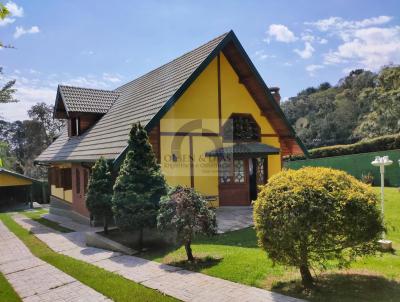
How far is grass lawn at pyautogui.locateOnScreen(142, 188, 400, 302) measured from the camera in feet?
18.8

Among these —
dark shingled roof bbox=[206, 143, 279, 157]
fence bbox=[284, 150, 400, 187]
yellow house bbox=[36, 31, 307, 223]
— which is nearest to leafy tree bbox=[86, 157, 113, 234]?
yellow house bbox=[36, 31, 307, 223]

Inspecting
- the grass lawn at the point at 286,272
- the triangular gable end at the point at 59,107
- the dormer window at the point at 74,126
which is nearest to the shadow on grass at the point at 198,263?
the grass lawn at the point at 286,272

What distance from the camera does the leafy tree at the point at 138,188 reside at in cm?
972

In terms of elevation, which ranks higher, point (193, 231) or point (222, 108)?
point (222, 108)

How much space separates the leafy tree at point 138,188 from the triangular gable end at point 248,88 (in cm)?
207

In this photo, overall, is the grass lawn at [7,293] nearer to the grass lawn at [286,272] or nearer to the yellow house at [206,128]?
the grass lawn at [286,272]

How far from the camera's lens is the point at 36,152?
160 feet

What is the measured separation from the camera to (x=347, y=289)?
19.3ft

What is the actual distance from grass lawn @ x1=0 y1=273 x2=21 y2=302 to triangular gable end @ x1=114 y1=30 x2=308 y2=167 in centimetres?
627

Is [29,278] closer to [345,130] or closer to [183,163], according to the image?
[183,163]

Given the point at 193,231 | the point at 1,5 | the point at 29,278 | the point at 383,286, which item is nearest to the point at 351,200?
the point at 383,286

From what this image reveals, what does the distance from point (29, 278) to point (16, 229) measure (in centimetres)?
909

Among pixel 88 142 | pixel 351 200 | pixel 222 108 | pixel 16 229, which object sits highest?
pixel 222 108

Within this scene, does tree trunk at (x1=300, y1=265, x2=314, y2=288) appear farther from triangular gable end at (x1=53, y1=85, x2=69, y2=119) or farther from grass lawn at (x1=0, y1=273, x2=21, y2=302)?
triangular gable end at (x1=53, y1=85, x2=69, y2=119)
